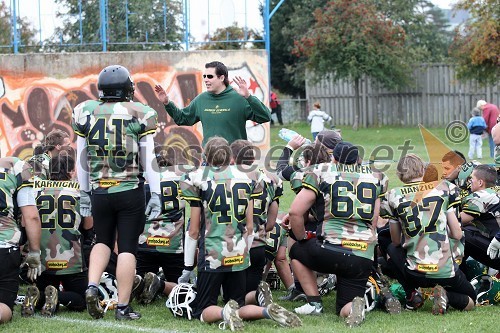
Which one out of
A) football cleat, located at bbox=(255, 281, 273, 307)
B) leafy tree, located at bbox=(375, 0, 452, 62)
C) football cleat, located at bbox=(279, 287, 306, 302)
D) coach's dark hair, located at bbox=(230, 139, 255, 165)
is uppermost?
leafy tree, located at bbox=(375, 0, 452, 62)

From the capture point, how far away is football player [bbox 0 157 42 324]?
22.6ft

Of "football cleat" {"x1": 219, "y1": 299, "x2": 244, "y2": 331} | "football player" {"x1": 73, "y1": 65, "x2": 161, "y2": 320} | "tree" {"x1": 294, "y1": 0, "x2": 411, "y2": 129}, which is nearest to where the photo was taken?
"football cleat" {"x1": 219, "y1": 299, "x2": 244, "y2": 331}

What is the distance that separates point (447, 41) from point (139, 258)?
45586mm

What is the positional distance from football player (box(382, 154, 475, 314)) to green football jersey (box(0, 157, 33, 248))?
126 inches

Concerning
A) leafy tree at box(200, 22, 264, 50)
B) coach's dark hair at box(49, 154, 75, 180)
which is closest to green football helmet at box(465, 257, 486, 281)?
coach's dark hair at box(49, 154, 75, 180)

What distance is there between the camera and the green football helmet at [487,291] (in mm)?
7668

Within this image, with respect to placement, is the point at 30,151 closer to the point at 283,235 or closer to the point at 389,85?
the point at 283,235

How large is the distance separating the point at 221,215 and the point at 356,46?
90.9ft

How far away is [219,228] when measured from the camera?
691 centimetres

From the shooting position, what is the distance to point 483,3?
29.5m

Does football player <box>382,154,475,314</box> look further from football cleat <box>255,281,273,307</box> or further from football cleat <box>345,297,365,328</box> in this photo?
football cleat <box>255,281,273,307</box>

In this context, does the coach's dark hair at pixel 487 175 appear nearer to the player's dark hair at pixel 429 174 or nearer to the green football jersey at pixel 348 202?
the player's dark hair at pixel 429 174

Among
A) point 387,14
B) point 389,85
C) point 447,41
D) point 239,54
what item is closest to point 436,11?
point 447,41

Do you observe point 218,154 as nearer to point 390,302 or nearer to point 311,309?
point 311,309
